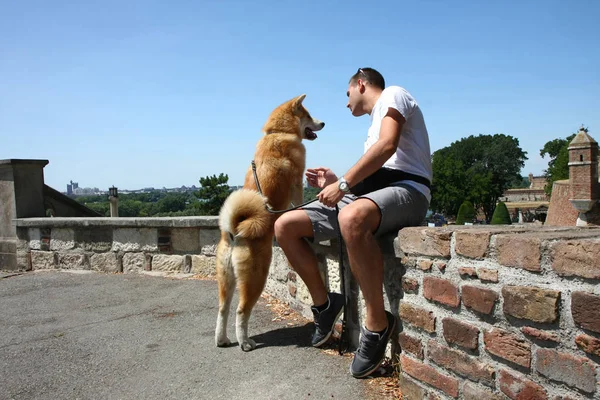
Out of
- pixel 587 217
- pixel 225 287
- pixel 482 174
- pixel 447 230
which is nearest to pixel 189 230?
pixel 225 287

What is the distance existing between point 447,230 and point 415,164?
0.83 m

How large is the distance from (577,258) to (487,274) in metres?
0.43

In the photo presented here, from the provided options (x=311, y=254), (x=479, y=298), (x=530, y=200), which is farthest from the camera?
(x=530, y=200)

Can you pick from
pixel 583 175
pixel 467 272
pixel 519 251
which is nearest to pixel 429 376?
pixel 467 272

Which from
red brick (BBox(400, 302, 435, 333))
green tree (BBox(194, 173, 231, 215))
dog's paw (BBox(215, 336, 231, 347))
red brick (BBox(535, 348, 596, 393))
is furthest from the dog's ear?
green tree (BBox(194, 173, 231, 215))

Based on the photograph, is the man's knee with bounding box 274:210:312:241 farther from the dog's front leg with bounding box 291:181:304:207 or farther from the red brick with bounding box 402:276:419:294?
the red brick with bounding box 402:276:419:294

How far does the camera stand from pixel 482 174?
249ft

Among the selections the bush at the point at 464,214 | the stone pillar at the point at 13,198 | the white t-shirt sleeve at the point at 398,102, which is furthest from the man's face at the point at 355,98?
the bush at the point at 464,214

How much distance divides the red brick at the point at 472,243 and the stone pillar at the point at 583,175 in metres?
32.7

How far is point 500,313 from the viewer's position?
1941 mm

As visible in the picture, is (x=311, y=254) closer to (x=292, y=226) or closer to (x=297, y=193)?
(x=292, y=226)

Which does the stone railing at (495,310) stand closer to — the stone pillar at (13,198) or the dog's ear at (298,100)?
the dog's ear at (298,100)

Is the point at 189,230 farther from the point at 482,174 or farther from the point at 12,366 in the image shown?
the point at 482,174

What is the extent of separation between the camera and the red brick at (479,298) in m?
1.97
